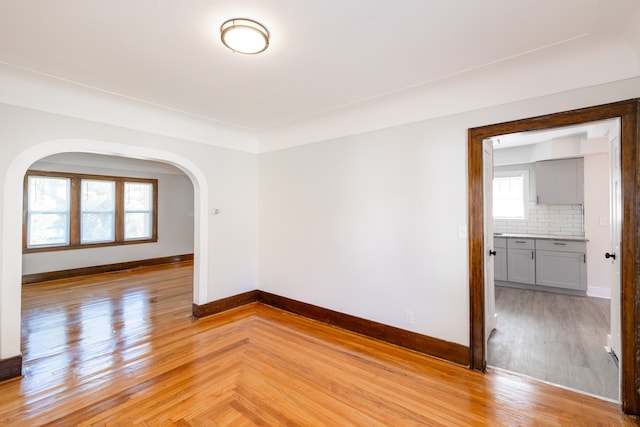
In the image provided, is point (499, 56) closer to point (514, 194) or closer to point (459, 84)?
point (459, 84)

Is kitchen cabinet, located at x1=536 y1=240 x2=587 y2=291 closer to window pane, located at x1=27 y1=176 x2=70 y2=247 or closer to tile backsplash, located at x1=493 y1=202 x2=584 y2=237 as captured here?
tile backsplash, located at x1=493 y1=202 x2=584 y2=237

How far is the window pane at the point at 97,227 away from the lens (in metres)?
6.31

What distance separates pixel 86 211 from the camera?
6.29 metres

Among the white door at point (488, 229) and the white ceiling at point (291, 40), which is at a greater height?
the white ceiling at point (291, 40)

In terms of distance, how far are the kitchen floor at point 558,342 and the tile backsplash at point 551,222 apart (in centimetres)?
124

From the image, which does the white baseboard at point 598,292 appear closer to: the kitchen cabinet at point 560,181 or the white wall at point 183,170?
the kitchen cabinet at point 560,181

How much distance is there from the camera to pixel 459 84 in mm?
2582

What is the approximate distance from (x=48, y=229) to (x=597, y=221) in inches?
399

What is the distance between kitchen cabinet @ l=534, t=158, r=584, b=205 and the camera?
191 inches

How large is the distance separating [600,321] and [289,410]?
13.2 feet

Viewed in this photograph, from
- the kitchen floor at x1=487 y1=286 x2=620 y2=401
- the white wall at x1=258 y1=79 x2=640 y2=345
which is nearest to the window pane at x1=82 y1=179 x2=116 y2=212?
the white wall at x1=258 y1=79 x2=640 y2=345

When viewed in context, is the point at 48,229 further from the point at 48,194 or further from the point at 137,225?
the point at 137,225

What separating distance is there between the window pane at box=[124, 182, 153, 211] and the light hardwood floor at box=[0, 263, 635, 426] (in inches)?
149

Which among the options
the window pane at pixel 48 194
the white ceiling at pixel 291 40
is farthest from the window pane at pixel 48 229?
the white ceiling at pixel 291 40
